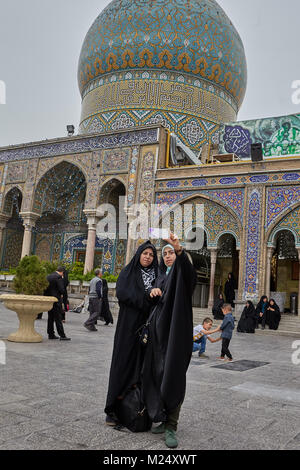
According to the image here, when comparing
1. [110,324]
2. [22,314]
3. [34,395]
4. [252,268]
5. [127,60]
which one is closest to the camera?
[34,395]

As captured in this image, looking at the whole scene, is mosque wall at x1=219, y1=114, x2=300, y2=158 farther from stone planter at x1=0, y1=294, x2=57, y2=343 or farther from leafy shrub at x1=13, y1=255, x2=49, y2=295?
stone planter at x1=0, y1=294, x2=57, y2=343

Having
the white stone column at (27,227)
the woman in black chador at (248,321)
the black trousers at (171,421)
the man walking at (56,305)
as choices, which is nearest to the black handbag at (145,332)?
the black trousers at (171,421)

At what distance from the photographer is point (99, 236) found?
57.2 ft

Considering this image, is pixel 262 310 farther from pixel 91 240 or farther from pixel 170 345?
pixel 170 345

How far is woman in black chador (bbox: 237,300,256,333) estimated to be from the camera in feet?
37.5

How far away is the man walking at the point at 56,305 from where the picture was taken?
6.57 metres

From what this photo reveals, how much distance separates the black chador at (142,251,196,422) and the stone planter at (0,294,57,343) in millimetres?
3502

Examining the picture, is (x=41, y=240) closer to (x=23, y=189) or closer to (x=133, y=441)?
(x=23, y=189)

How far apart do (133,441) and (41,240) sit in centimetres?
1806

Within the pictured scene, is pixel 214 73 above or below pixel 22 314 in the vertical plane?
above

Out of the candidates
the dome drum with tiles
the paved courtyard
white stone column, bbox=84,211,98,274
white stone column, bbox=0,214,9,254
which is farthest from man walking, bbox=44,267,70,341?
the dome drum with tiles

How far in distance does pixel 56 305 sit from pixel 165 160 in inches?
402

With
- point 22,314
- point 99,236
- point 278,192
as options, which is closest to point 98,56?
point 99,236

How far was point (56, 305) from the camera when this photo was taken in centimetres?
655
